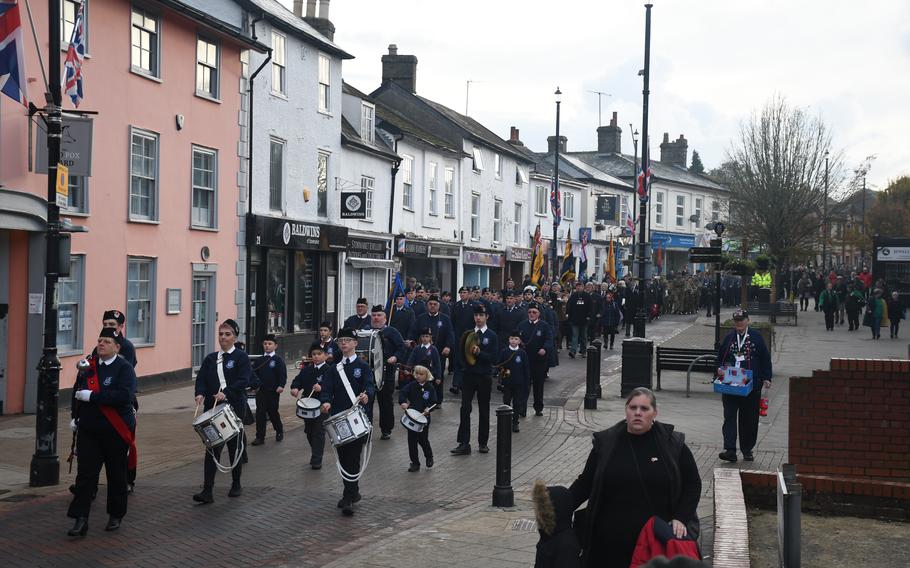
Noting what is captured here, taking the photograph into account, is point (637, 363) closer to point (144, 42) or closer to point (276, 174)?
point (276, 174)

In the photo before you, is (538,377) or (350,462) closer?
(350,462)

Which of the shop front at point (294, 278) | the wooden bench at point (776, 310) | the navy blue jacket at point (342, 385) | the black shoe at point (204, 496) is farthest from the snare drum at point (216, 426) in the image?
the wooden bench at point (776, 310)

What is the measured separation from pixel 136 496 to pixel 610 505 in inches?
273

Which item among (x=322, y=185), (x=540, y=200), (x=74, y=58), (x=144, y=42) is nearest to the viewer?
(x=74, y=58)

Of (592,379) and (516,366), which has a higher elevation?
(516,366)

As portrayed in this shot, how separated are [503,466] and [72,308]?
1049 centimetres

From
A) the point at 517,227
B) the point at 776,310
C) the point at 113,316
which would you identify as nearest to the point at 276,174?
the point at 113,316

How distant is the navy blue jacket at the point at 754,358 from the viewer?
1224 cm

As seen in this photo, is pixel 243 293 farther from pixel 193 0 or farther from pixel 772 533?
pixel 772 533

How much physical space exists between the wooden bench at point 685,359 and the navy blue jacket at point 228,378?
1079cm

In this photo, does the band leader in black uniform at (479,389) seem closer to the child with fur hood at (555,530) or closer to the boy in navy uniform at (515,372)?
the boy in navy uniform at (515,372)

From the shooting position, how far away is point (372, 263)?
3075 cm

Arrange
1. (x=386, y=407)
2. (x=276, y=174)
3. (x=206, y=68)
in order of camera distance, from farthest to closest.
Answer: (x=276, y=174), (x=206, y=68), (x=386, y=407)

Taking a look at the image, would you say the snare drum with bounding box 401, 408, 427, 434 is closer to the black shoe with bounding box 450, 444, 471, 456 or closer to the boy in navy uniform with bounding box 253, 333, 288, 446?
the black shoe with bounding box 450, 444, 471, 456
